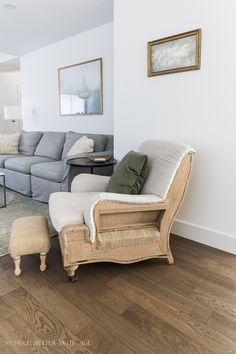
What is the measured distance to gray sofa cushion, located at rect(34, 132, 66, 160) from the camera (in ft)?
12.9

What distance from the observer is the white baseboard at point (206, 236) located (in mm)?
2130

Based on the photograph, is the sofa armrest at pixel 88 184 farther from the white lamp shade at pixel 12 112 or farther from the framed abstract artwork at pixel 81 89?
the white lamp shade at pixel 12 112

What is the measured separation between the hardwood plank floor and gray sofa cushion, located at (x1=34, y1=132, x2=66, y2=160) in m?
2.15

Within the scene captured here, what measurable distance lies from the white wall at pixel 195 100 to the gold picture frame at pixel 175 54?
5 centimetres

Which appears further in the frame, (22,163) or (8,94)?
(8,94)

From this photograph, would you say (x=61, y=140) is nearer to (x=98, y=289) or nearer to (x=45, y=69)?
(x=45, y=69)

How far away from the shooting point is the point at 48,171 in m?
3.25

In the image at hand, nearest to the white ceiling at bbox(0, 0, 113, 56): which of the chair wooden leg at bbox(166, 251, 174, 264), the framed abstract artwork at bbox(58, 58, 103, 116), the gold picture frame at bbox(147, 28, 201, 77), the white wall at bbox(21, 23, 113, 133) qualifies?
the white wall at bbox(21, 23, 113, 133)

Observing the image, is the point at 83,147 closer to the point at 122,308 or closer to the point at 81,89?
the point at 81,89

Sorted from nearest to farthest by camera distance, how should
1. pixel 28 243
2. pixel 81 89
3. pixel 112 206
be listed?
pixel 112 206 < pixel 28 243 < pixel 81 89

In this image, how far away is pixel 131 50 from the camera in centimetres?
256

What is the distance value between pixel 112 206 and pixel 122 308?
0.60m

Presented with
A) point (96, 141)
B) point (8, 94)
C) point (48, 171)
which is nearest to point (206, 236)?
point (96, 141)

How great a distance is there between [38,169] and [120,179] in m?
1.79
